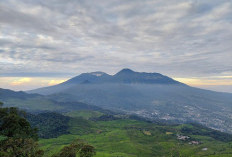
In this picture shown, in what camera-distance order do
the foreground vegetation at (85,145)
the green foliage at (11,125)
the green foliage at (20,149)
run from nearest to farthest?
1. the green foliage at (20,149)
2. the foreground vegetation at (85,145)
3. the green foliage at (11,125)

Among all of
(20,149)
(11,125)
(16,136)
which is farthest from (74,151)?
(11,125)

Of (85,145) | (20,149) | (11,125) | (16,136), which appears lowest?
(85,145)

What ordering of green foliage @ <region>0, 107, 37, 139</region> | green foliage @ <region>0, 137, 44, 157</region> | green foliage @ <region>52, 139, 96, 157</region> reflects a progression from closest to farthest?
green foliage @ <region>0, 137, 44, 157</region>, green foliage @ <region>52, 139, 96, 157</region>, green foliage @ <region>0, 107, 37, 139</region>

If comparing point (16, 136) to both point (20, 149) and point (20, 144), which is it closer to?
point (20, 144)

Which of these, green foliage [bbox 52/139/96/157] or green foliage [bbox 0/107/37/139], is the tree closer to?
green foliage [bbox 0/107/37/139]

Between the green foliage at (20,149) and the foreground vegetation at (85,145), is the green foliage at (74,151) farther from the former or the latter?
the green foliage at (20,149)

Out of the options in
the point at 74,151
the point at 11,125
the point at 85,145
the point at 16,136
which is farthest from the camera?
the point at 11,125

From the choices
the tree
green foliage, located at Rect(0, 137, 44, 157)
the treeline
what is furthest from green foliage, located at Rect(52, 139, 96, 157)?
the tree

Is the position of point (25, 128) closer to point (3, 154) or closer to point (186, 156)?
point (3, 154)

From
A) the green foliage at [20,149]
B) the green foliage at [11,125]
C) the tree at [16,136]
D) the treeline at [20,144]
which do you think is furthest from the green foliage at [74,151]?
the green foliage at [11,125]

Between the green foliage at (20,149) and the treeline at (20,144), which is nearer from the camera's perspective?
the green foliage at (20,149)
